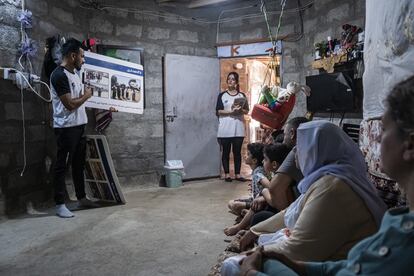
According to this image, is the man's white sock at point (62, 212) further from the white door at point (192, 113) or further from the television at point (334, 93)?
the television at point (334, 93)

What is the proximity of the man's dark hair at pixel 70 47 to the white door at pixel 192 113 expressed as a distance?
164 cm

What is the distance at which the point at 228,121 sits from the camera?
5.02 m

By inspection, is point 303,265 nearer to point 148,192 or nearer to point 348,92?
point 348,92

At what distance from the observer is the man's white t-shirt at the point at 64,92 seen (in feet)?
10.6

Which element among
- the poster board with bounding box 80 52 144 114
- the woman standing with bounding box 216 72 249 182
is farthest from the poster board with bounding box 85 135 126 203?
the woman standing with bounding box 216 72 249 182

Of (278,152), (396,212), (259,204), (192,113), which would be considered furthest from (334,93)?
(396,212)

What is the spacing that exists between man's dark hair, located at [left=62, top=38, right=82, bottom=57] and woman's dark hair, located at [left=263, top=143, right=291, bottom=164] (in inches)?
80.0

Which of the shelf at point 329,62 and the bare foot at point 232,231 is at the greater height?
the shelf at point 329,62

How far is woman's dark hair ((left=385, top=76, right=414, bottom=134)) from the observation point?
0.72 meters

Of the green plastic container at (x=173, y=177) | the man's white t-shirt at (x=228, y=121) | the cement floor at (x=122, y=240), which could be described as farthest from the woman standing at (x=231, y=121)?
the cement floor at (x=122, y=240)

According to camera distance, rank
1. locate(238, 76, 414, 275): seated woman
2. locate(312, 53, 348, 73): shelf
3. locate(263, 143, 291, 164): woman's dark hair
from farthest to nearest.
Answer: locate(312, 53, 348, 73): shelf, locate(263, 143, 291, 164): woman's dark hair, locate(238, 76, 414, 275): seated woman

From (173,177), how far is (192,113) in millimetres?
933

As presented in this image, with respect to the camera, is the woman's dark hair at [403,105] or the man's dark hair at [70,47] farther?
the man's dark hair at [70,47]

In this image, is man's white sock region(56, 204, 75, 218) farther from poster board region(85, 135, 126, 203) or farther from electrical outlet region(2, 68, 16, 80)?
electrical outlet region(2, 68, 16, 80)
